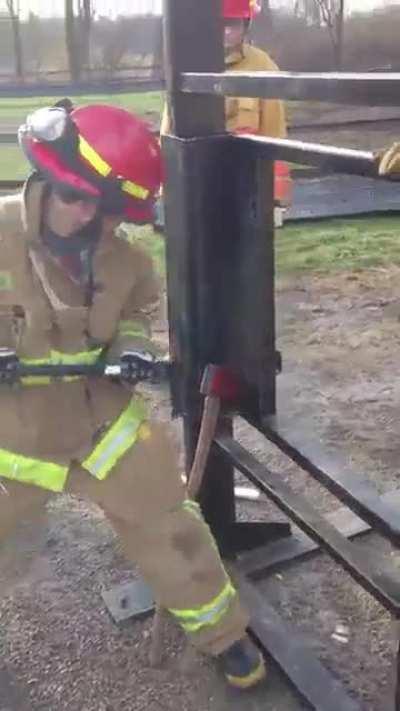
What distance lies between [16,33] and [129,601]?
9114 millimetres

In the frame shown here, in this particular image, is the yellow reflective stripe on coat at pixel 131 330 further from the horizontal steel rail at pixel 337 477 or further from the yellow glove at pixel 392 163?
the yellow glove at pixel 392 163

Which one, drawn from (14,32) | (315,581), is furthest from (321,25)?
(315,581)

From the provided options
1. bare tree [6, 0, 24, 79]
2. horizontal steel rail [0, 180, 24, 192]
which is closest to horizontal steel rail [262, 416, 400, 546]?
horizontal steel rail [0, 180, 24, 192]

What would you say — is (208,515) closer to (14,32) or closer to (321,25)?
(14,32)

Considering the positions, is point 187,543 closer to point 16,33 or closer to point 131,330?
point 131,330

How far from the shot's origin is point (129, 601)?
2816 mm

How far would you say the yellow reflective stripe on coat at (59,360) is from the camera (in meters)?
2.38

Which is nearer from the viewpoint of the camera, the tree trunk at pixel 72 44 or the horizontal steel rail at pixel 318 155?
the horizontal steel rail at pixel 318 155

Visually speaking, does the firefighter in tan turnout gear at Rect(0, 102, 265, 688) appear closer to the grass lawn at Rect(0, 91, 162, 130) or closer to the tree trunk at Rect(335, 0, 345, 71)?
the grass lawn at Rect(0, 91, 162, 130)

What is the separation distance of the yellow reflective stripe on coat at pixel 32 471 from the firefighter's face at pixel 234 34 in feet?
8.23

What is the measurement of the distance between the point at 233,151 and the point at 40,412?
0.79m

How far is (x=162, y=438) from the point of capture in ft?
8.12

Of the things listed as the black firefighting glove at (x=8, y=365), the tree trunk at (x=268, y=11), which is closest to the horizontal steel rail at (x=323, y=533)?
the black firefighting glove at (x=8, y=365)

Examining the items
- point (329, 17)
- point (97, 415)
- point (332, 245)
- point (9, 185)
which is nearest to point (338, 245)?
point (332, 245)
